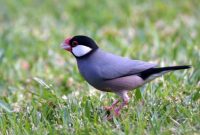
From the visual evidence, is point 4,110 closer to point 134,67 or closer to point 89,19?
point 134,67

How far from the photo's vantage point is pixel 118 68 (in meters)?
5.40

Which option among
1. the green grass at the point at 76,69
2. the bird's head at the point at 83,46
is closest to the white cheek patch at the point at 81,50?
the bird's head at the point at 83,46

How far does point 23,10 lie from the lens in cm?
997

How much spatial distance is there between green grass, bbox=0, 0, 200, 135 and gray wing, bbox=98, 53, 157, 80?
0.29 m

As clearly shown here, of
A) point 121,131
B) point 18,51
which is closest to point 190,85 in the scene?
point 121,131

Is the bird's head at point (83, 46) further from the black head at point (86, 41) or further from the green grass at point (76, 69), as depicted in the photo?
the green grass at point (76, 69)

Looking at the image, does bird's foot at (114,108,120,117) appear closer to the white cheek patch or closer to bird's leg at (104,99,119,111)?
bird's leg at (104,99,119,111)

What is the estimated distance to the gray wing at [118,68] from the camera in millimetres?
5363

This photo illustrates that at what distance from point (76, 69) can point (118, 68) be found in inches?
71.8

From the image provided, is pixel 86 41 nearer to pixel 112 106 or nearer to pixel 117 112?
pixel 112 106

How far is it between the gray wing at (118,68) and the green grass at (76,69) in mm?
286

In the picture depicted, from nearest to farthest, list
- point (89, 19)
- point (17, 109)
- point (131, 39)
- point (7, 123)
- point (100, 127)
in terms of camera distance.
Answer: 1. point (100, 127)
2. point (7, 123)
3. point (17, 109)
4. point (131, 39)
5. point (89, 19)

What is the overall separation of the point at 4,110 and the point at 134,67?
1.17 meters

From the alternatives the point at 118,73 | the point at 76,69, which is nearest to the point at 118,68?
the point at 118,73
